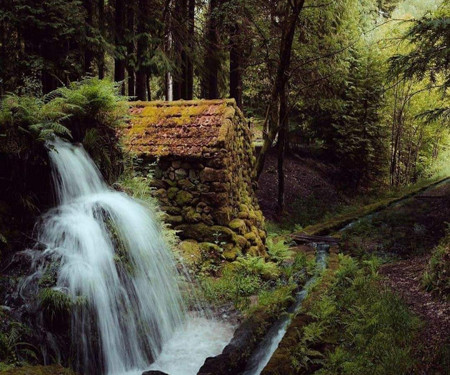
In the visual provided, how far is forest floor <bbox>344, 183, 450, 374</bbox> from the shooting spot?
180 inches

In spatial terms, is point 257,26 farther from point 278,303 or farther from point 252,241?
point 278,303

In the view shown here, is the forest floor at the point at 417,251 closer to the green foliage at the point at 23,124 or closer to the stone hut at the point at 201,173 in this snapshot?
the stone hut at the point at 201,173

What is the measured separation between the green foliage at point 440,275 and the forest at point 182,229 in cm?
4

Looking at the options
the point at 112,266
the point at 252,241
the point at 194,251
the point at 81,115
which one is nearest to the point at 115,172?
the point at 81,115

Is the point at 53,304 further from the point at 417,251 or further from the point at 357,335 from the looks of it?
the point at 417,251

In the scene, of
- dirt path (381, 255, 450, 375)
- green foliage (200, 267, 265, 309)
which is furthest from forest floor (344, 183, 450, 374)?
green foliage (200, 267, 265, 309)

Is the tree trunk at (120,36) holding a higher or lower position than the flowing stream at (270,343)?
higher

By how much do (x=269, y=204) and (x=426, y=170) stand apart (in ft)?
59.2

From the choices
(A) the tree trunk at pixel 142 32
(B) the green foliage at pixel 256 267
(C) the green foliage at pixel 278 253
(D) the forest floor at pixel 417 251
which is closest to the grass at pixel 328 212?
(D) the forest floor at pixel 417 251

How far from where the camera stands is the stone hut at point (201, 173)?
8.27 meters

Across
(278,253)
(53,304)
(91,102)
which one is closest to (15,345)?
(53,304)

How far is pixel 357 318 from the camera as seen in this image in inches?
217

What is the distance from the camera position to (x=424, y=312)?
5652 mm

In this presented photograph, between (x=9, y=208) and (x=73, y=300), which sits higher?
(x=9, y=208)
